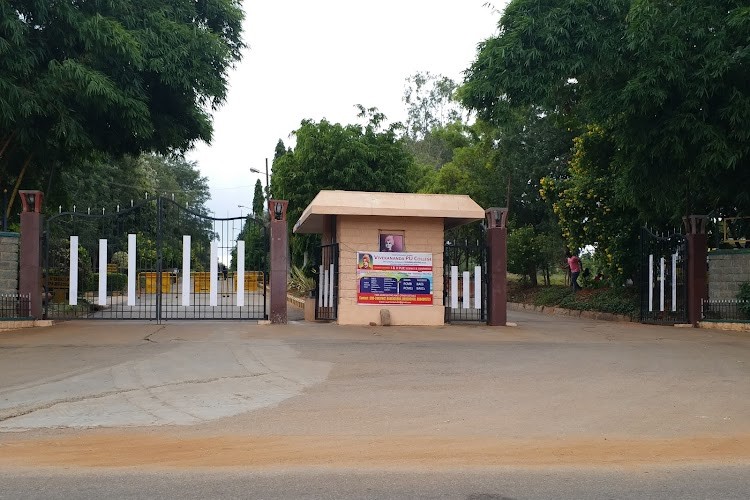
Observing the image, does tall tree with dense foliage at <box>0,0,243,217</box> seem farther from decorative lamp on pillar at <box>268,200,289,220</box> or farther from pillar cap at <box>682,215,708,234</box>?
pillar cap at <box>682,215,708,234</box>

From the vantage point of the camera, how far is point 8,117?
15688 millimetres

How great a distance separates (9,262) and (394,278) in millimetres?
8991

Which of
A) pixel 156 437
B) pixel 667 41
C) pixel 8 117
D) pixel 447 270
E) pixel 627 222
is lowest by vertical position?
pixel 156 437

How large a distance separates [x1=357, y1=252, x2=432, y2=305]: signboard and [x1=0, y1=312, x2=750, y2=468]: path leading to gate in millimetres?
2520

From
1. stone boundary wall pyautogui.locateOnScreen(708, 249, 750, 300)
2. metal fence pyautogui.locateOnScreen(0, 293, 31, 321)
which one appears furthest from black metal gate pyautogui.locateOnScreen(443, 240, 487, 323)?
metal fence pyautogui.locateOnScreen(0, 293, 31, 321)

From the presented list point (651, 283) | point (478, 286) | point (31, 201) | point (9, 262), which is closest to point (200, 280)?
point (9, 262)

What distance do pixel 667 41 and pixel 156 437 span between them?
45.6 feet

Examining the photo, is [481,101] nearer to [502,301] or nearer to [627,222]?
[502,301]

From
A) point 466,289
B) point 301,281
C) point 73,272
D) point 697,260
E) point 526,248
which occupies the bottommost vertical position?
point 466,289

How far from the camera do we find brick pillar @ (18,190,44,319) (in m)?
16.4

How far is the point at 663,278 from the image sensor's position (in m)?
19.2

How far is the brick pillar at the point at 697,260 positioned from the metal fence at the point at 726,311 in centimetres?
19

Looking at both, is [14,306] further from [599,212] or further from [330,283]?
[599,212]

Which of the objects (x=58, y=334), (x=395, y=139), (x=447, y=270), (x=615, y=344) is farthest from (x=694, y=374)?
(x=395, y=139)
